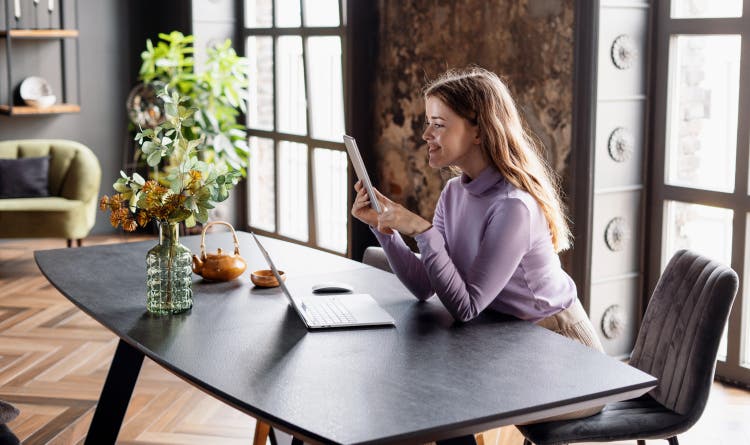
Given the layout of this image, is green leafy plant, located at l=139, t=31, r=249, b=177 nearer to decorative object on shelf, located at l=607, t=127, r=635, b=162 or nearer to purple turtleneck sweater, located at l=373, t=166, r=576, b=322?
decorative object on shelf, located at l=607, t=127, r=635, b=162

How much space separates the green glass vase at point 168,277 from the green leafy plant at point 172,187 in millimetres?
63

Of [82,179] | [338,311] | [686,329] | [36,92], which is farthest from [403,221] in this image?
[36,92]

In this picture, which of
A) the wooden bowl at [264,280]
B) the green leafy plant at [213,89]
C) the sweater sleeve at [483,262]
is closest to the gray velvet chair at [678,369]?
the sweater sleeve at [483,262]

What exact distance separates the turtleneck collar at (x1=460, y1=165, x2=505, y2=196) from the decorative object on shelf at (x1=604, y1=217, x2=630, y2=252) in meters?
1.69

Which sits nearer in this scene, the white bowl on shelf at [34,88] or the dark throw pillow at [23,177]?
the dark throw pillow at [23,177]

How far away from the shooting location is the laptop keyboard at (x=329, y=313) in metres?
2.47

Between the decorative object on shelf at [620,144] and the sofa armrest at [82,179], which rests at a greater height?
the decorative object on shelf at [620,144]

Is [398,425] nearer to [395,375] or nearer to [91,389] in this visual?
[395,375]

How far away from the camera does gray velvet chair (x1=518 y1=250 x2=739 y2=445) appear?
2459 millimetres

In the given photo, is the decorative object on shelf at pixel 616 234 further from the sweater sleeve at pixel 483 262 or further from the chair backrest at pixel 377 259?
the sweater sleeve at pixel 483 262

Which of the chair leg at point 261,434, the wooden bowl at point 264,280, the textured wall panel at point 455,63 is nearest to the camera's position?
the wooden bowl at point 264,280

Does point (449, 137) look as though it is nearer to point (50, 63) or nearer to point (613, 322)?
point (613, 322)

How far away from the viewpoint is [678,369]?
2.54 metres

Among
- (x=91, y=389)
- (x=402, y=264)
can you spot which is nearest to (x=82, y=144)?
(x=91, y=389)
